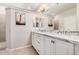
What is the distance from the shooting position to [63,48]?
46.8 inches

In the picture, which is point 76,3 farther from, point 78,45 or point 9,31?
point 9,31

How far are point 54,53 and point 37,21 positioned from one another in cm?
236

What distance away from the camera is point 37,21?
363cm

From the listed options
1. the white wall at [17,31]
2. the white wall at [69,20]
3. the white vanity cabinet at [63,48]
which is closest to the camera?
the white vanity cabinet at [63,48]

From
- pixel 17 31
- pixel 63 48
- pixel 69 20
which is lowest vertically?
pixel 63 48

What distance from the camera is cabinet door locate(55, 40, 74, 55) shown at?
104 centimetres

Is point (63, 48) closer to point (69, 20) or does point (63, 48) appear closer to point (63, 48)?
point (63, 48)

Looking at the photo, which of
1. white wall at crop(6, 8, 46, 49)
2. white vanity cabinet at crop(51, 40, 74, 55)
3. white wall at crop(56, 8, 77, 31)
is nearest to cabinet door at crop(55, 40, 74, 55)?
white vanity cabinet at crop(51, 40, 74, 55)

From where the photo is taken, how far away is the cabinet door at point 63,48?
41.1 inches

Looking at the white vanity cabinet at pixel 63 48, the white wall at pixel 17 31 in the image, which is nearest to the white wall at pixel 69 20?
the white vanity cabinet at pixel 63 48

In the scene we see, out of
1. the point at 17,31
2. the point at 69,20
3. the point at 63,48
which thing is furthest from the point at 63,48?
the point at 17,31

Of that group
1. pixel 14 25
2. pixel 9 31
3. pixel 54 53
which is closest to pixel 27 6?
pixel 14 25

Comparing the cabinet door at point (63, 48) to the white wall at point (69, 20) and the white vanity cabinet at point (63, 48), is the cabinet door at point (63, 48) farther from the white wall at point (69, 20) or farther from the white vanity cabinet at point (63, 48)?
the white wall at point (69, 20)

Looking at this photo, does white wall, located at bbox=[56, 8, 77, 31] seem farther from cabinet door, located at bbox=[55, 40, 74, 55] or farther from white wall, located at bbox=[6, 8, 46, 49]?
white wall, located at bbox=[6, 8, 46, 49]
